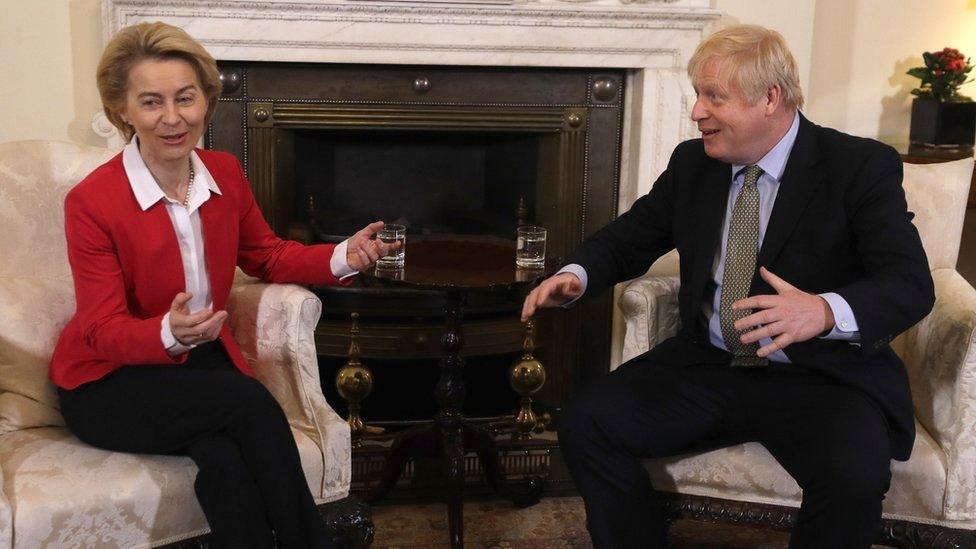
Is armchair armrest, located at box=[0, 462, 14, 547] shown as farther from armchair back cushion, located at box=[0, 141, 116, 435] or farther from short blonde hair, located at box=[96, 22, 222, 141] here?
short blonde hair, located at box=[96, 22, 222, 141]

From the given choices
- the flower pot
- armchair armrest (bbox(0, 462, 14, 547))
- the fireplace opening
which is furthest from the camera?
Answer: the fireplace opening

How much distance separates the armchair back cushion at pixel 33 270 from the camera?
85.8 inches

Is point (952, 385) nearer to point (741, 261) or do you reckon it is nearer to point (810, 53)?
point (741, 261)

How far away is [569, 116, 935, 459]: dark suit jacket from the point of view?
6.73ft

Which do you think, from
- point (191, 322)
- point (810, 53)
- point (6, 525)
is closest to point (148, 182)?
point (191, 322)

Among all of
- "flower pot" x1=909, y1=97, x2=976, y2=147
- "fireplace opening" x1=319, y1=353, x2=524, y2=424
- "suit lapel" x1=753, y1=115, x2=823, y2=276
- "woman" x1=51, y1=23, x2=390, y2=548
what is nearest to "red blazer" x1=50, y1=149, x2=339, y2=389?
"woman" x1=51, y1=23, x2=390, y2=548

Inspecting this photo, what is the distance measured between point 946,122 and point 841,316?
1593mm

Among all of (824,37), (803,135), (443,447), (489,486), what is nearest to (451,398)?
(443,447)

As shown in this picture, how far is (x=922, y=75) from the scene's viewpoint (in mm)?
3389

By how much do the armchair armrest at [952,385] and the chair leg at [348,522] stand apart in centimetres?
110

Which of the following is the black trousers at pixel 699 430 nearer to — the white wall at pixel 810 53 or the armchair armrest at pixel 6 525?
the armchair armrest at pixel 6 525

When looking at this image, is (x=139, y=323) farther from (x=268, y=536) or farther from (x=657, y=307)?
(x=657, y=307)

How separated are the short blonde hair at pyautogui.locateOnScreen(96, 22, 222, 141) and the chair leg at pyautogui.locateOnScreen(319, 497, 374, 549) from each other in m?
0.84

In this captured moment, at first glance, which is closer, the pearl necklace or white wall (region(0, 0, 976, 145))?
the pearl necklace
